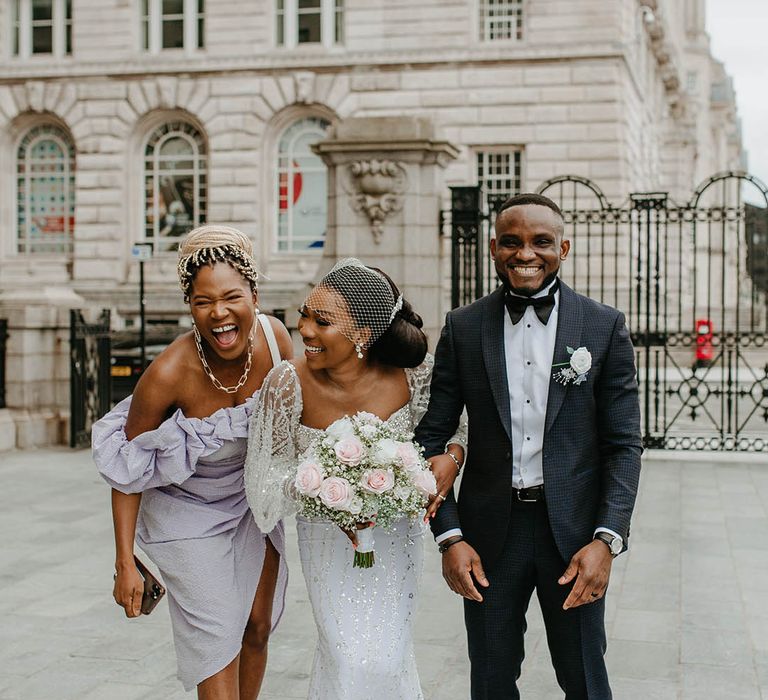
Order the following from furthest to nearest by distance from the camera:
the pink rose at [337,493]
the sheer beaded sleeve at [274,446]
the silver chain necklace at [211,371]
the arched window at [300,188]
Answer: the arched window at [300,188], the silver chain necklace at [211,371], the sheer beaded sleeve at [274,446], the pink rose at [337,493]

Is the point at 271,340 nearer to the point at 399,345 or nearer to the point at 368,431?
the point at 399,345

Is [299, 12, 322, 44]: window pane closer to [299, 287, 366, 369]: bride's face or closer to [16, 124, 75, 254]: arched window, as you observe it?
[16, 124, 75, 254]: arched window

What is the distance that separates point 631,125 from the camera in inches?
1149

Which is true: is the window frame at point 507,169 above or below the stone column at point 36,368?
above

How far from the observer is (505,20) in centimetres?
2786

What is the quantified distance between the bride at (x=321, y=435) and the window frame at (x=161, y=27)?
1068 inches

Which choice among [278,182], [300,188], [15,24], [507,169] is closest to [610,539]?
[507,169]

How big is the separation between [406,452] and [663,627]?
3.32 metres

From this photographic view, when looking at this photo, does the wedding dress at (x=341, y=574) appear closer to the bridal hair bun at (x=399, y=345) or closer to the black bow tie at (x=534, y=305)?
the bridal hair bun at (x=399, y=345)

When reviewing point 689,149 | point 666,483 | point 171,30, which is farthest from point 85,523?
point 689,149

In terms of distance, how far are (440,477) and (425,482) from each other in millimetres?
157

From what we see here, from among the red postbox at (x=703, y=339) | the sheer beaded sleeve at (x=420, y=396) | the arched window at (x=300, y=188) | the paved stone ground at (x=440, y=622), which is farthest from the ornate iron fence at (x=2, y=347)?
the arched window at (x=300, y=188)

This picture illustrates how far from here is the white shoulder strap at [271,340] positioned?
13.6 ft

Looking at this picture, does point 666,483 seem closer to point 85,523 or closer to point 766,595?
point 766,595
